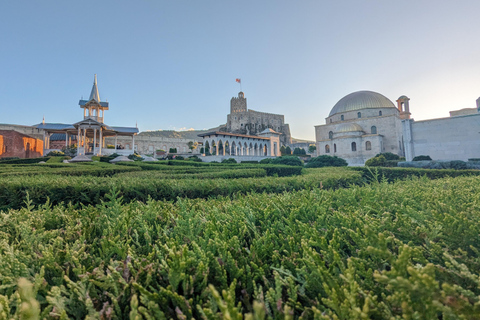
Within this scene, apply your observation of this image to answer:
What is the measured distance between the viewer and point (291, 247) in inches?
52.0

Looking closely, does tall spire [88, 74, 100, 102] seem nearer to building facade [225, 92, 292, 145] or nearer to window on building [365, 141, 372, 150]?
building facade [225, 92, 292, 145]

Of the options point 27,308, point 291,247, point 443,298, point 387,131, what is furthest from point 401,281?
point 387,131

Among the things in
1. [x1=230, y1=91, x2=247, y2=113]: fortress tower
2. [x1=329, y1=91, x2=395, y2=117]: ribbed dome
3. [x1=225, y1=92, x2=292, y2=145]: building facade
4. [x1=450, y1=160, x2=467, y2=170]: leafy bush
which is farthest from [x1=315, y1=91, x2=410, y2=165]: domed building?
[x1=230, y1=91, x2=247, y2=113]: fortress tower

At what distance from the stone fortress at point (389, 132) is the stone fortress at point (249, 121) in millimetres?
20604

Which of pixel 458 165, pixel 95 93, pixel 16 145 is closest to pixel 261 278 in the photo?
pixel 458 165

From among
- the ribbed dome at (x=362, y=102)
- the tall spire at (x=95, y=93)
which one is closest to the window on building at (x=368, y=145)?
the ribbed dome at (x=362, y=102)

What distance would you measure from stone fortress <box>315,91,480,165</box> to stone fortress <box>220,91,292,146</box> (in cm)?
2060

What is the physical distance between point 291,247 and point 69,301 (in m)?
1.08

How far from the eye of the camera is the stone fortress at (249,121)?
56594 millimetres

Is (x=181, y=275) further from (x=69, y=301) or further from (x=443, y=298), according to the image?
(x=443, y=298)

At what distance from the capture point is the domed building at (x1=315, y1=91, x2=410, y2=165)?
32156mm

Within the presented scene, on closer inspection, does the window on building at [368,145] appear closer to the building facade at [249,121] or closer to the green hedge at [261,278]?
the building facade at [249,121]

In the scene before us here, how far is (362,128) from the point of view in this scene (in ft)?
114

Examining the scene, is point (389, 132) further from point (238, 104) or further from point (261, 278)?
point (261, 278)
